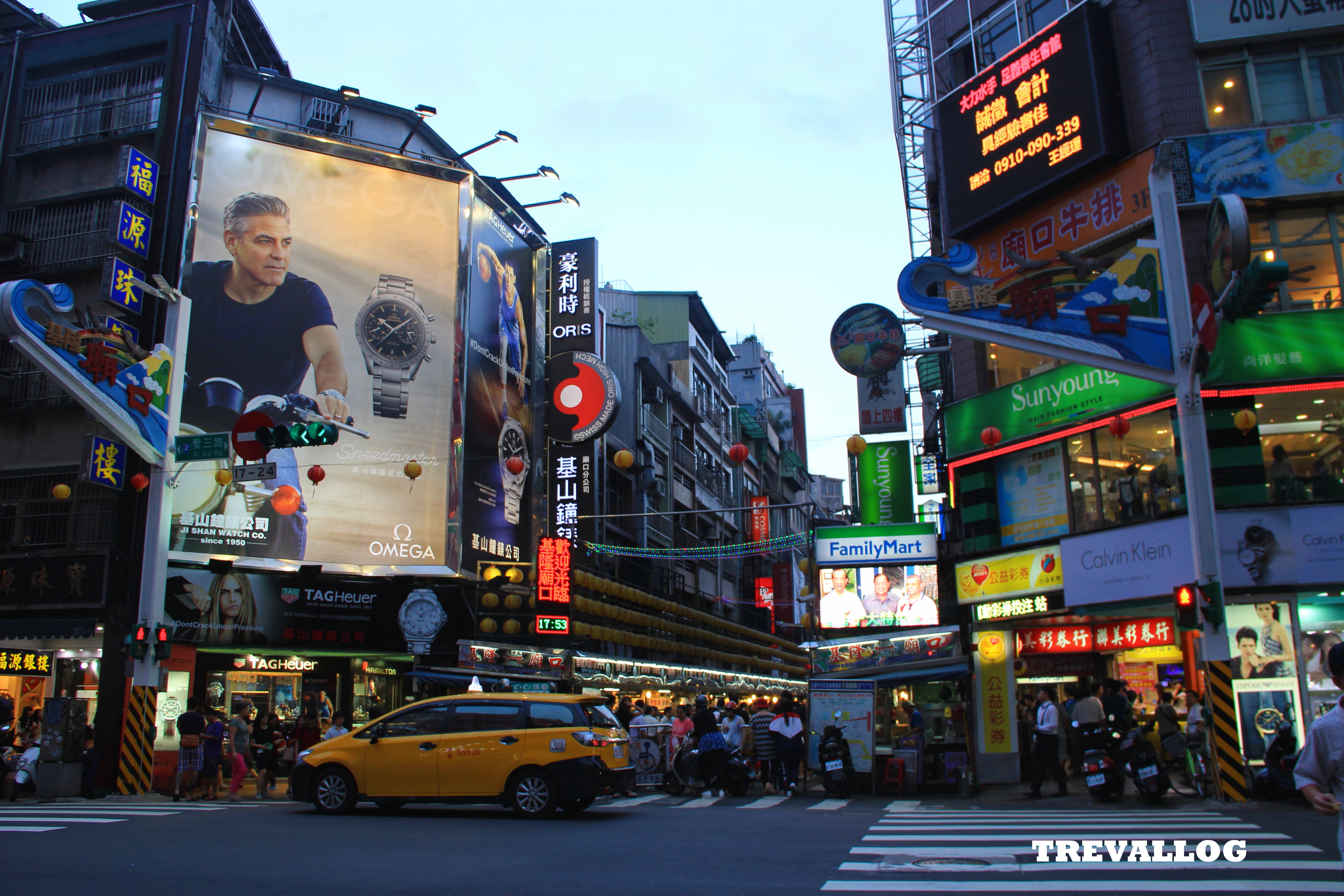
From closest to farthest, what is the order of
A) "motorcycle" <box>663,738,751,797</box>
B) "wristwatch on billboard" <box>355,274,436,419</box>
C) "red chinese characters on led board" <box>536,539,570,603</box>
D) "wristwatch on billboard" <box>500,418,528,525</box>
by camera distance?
"motorcycle" <box>663,738,751,797</box>, "wristwatch on billboard" <box>355,274,436,419</box>, "red chinese characters on led board" <box>536,539,570,603</box>, "wristwatch on billboard" <box>500,418,528,525</box>

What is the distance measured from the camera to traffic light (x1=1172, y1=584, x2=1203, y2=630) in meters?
15.3

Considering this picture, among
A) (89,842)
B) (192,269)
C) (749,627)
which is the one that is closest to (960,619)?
(89,842)

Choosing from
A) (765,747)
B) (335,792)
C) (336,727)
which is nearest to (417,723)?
(335,792)

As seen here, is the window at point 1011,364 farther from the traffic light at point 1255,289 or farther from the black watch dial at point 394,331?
the black watch dial at point 394,331

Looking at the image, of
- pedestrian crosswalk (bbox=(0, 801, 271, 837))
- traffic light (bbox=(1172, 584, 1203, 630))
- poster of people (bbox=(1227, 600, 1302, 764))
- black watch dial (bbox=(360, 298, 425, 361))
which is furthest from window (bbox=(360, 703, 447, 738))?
black watch dial (bbox=(360, 298, 425, 361))

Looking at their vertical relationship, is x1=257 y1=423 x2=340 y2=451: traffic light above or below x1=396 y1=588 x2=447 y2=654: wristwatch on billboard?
above

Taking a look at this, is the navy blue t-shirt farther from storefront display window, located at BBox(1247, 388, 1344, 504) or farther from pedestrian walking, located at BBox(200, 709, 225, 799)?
storefront display window, located at BBox(1247, 388, 1344, 504)

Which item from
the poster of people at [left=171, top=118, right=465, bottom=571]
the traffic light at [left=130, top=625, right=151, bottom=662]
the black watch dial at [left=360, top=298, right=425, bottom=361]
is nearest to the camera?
the traffic light at [left=130, top=625, right=151, bottom=662]

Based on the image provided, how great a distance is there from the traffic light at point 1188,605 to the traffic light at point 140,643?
58.8 feet

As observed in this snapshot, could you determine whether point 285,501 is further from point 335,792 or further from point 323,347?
point 335,792

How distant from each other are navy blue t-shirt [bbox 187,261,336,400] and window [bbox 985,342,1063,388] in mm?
17075

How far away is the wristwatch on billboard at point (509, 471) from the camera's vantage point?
30859mm

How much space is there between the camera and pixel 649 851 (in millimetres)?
10164

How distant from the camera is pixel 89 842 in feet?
35.6
